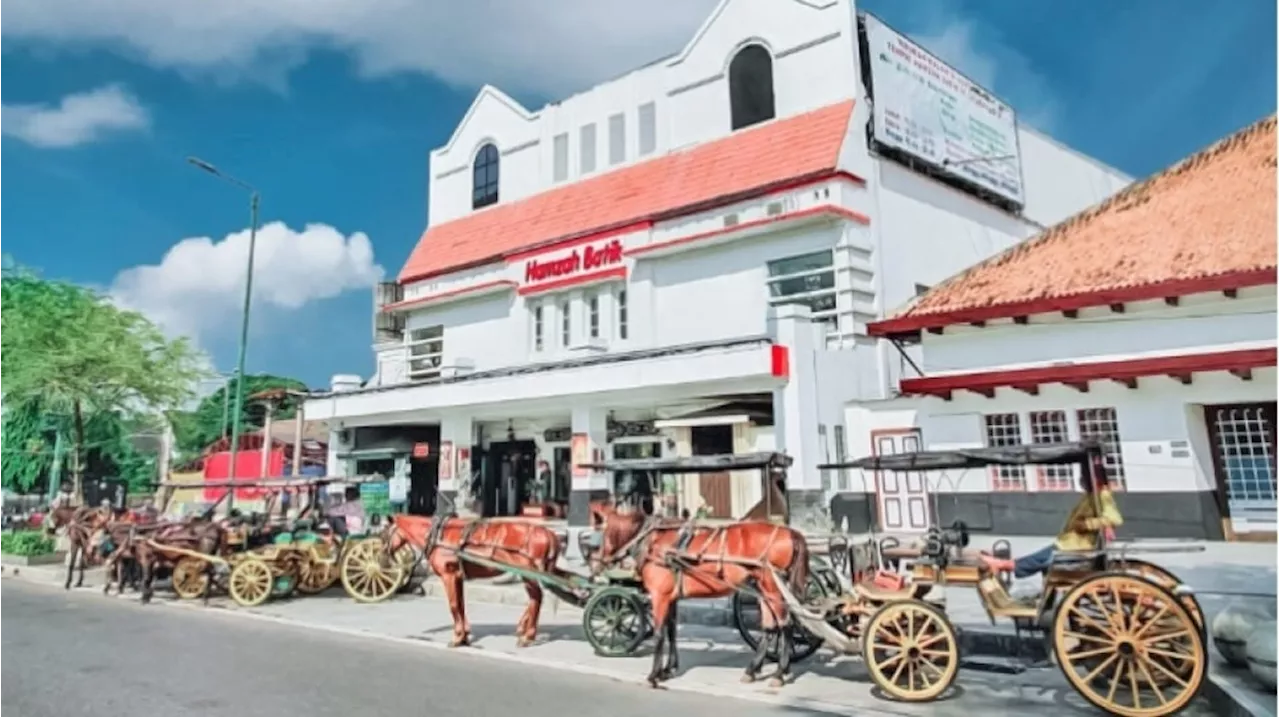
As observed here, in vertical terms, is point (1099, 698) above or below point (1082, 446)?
below

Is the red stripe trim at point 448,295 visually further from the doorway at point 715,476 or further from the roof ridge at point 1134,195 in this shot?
the roof ridge at point 1134,195

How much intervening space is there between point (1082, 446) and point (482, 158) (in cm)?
2594

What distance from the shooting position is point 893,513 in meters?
17.7

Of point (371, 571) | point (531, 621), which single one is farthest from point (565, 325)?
point (531, 621)

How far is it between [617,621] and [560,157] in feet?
67.2

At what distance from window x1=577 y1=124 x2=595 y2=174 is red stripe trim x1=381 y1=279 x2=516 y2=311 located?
14.2 feet

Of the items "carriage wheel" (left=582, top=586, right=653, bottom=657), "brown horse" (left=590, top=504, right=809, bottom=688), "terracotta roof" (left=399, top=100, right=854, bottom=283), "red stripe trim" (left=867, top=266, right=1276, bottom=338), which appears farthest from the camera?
"terracotta roof" (left=399, top=100, right=854, bottom=283)

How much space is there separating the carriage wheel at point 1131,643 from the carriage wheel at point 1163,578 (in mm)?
144

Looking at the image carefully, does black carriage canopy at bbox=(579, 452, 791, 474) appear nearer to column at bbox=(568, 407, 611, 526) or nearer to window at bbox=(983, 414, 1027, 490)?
window at bbox=(983, 414, 1027, 490)

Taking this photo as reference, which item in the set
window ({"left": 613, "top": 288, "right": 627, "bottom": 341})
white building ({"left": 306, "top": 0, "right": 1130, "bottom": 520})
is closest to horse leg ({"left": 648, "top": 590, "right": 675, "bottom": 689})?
white building ({"left": 306, "top": 0, "right": 1130, "bottom": 520})

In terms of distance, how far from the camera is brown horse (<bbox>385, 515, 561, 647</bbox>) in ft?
32.9

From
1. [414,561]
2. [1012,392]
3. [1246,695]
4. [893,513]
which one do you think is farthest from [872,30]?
[1246,695]

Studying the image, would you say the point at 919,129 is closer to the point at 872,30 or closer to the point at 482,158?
the point at 872,30

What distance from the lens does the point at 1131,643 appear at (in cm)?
625
